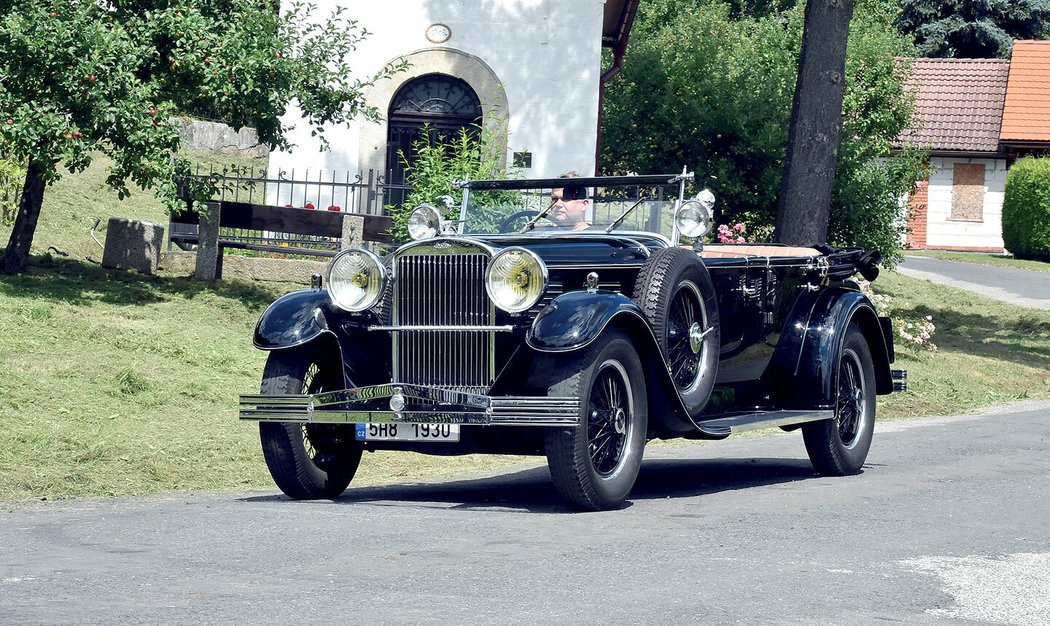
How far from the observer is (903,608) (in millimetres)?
5223

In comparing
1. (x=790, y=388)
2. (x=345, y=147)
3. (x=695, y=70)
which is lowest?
(x=790, y=388)

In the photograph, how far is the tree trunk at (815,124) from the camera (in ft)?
54.6

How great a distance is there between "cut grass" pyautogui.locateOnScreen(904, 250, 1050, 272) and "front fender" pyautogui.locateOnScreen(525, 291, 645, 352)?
30189 millimetres

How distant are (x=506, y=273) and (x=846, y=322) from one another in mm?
2987

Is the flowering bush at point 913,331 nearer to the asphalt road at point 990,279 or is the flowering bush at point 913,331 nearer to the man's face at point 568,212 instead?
the asphalt road at point 990,279

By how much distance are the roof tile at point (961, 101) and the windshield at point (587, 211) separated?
35.8m

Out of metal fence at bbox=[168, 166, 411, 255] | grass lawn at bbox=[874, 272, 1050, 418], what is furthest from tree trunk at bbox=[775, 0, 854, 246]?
metal fence at bbox=[168, 166, 411, 255]

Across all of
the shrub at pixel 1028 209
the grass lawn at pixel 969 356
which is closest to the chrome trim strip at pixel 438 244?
the grass lawn at pixel 969 356

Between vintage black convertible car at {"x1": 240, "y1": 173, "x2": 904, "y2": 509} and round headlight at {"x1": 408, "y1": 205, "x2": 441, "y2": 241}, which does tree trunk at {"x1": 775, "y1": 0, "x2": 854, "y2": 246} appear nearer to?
vintage black convertible car at {"x1": 240, "y1": 173, "x2": 904, "y2": 509}

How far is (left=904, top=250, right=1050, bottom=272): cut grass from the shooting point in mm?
36438

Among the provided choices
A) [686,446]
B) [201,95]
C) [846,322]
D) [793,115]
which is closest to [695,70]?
[793,115]

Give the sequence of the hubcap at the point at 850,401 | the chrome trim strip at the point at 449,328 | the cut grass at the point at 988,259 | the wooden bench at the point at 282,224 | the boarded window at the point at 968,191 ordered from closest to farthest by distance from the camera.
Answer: the chrome trim strip at the point at 449,328 < the hubcap at the point at 850,401 < the wooden bench at the point at 282,224 < the cut grass at the point at 988,259 < the boarded window at the point at 968,191

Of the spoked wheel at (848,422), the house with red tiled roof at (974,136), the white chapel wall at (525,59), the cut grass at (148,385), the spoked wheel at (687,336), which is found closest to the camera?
the spoked wheel at (687,336)

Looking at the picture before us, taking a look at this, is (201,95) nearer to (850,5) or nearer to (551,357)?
(850,5)
